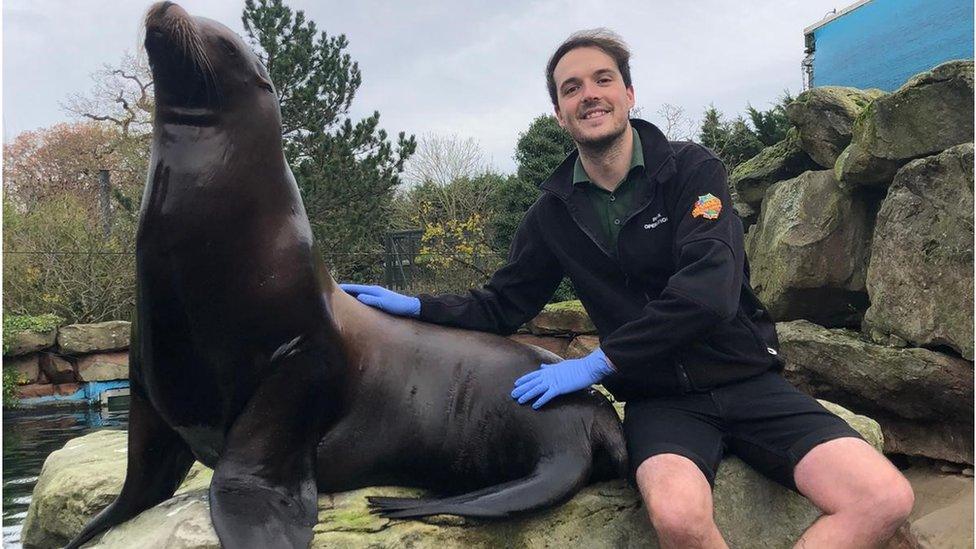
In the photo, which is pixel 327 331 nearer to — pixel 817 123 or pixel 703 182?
pixel 703 182

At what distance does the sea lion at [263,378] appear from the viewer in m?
2.09

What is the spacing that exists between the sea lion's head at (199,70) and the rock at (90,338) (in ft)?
38.5

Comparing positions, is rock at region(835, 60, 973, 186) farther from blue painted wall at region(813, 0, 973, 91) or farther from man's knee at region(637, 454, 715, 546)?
man's knee at region(637, 454, 715, 546)

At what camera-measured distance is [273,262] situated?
2168 mm

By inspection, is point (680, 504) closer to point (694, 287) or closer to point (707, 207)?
point (694, 287)

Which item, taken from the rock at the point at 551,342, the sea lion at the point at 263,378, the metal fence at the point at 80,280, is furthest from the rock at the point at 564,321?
the sea lion at the point at 263,378

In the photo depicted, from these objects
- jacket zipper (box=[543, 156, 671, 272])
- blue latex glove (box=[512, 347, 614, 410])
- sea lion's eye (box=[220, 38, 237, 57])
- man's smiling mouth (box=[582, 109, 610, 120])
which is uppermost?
sea lion's eye (box=[220, 38, 237, 57])

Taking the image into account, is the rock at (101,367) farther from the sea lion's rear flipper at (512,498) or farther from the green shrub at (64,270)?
the sea lion's rear flipper at (512,498)

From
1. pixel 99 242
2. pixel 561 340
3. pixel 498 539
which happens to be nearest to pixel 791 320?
pixel 561 340

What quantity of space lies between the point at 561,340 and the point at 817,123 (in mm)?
Result: 4618

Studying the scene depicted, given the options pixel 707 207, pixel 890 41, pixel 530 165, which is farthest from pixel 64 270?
pixel 707 207

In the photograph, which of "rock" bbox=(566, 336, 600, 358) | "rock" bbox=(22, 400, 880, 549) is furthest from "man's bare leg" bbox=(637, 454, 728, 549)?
"rock" bbox=(566, 336, 600, 358)

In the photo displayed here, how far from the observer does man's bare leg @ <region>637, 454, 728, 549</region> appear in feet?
6.86

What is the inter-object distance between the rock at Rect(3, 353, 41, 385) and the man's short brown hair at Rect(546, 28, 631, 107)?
1203 centimetres
